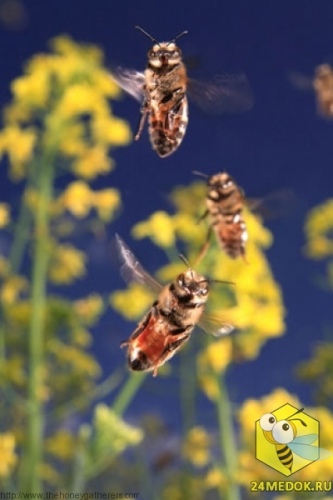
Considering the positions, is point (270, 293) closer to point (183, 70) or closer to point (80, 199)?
point (80, 199)

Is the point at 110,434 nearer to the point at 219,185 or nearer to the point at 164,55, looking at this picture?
the point at 219,185

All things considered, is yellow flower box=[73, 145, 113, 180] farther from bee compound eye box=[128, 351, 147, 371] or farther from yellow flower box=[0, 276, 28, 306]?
bee compound eye box=[128, 351, 147, 371]

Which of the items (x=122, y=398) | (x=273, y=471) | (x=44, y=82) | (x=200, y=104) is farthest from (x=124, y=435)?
(x=44, y=82)

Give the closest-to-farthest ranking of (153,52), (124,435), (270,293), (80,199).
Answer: (153,52), (124,435), (270,293), (80,199)

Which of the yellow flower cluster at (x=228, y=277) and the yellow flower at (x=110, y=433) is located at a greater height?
the yellow flower cluster at (x=228, y=277)

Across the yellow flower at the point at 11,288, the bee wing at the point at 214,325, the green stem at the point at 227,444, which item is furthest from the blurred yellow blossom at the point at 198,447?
the bee wing at the point at 214,325

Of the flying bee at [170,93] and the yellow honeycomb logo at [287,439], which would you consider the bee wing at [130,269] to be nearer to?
the flying bee at [170,93]
